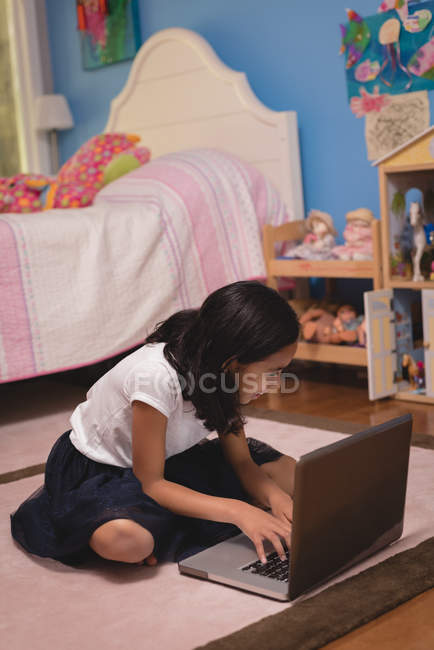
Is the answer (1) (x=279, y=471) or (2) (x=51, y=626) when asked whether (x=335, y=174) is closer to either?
(1) (x=279, y=471)

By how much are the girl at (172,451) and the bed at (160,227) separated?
3.27ft

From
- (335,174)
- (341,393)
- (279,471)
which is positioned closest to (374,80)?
(335,174)

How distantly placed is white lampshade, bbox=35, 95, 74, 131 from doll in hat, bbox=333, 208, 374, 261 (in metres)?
1.87

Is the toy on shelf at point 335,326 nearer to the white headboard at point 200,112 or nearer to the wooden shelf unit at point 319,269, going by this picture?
the wooden shelf unit at point 319,269

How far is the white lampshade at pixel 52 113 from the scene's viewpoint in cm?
391

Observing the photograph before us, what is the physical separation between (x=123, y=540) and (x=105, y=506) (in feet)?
0.21

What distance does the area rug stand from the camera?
3.59 ft

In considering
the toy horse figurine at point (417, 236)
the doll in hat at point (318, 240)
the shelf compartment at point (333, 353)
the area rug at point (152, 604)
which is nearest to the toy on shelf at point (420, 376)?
the shelf compartment at point (333, 353)

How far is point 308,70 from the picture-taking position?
292 cm

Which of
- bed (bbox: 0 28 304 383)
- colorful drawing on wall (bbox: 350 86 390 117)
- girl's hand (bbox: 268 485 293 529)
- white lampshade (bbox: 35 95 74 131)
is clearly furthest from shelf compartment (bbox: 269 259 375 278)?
white lampshade (bbox: 35 95 74 131)

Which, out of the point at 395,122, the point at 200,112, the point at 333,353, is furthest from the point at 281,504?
the point at 200,112

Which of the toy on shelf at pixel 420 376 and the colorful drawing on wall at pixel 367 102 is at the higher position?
the colorful drawing on wall at pixel 367 102

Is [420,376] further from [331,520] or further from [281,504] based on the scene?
[331,520]

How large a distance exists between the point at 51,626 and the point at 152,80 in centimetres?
273
